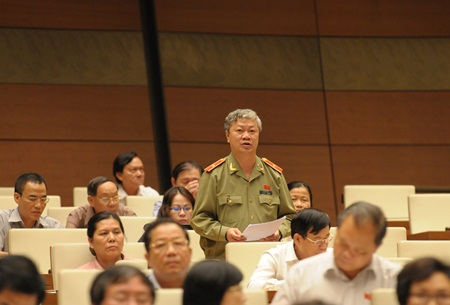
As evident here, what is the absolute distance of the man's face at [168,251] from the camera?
157 inches

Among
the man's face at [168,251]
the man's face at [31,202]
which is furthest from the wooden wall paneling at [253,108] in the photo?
the man's face at [168,251]

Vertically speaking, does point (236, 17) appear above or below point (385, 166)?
above

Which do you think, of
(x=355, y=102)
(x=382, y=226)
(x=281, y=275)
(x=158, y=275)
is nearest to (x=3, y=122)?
(x=355, y=102)

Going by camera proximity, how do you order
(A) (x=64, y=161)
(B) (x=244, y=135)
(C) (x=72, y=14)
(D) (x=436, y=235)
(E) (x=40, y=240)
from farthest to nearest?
(C) (x=72, y=14)
(A) (x=64, y=161)
(D) (x=436, y=235)
(E) (x=40, y=240)
(B) (x=244, y=135)

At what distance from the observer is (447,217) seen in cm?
696

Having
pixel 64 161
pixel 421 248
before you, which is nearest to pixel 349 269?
pixel 421 248

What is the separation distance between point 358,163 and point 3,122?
10.7 ft

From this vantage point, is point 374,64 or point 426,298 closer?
point 426,298

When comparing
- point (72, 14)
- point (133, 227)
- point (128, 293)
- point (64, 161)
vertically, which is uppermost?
point (72, 14)

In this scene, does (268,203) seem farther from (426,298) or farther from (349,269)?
(426,298)

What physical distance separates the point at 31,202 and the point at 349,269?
11.4 ft

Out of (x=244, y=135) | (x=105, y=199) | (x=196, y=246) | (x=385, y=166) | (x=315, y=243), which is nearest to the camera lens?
(x=315, y=243)

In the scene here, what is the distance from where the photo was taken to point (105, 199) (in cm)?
672

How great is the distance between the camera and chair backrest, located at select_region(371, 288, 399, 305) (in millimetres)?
3381
